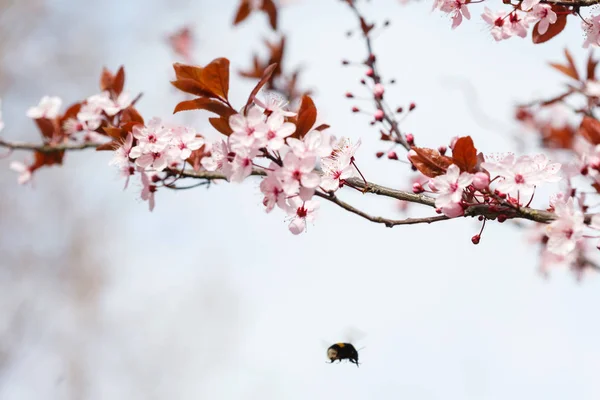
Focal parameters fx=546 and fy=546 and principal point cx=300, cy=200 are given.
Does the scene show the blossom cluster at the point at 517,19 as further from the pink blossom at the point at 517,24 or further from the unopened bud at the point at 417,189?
the unopened bud at the point at 417,189

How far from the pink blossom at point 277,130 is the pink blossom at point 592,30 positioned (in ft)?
3.44

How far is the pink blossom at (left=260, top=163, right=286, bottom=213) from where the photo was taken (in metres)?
1.52

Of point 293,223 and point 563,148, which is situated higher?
point 563,148

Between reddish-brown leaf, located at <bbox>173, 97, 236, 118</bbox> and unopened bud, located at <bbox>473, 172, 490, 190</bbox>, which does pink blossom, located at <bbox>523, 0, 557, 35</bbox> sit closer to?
unopened bud, located at <bbox>473, 172, 490, 190</bbox>

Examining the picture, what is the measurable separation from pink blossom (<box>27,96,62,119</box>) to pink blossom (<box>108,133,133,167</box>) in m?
1.06

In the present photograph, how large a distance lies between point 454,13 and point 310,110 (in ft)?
2.17

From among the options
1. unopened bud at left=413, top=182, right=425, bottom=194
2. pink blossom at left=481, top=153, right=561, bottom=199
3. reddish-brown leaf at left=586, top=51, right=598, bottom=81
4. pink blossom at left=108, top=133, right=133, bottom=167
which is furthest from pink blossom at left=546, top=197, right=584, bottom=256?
reddish-brown leaf at left=586, top=51, right=598, bottom=81

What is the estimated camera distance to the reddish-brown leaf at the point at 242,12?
3.19 metres

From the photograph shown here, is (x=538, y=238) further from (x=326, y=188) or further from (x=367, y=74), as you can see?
(x=326, y=188)

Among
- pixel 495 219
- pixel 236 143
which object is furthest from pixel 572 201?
pixel 236 143

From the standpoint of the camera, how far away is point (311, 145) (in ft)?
5.14

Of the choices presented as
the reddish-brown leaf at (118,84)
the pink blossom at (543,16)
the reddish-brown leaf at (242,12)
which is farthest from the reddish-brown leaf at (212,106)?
the reddish-brown leaf at (242,12)

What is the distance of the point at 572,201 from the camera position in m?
1.42

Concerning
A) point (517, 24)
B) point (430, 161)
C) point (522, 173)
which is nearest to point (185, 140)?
point (430, 161)
